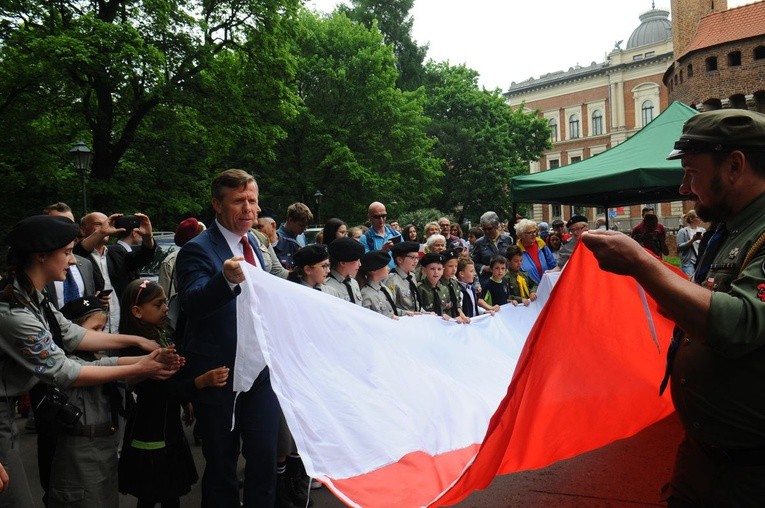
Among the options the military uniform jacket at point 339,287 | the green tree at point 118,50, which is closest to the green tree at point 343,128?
the green tree at point 118,50

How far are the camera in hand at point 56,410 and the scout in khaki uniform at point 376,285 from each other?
10.2ft

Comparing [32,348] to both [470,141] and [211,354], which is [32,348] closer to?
[211,354]

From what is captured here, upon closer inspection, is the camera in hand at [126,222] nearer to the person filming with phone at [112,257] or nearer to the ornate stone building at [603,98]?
the person filming with phone at [112,257]

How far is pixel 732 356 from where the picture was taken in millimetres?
1785

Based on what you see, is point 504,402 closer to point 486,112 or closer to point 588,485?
point 588,485

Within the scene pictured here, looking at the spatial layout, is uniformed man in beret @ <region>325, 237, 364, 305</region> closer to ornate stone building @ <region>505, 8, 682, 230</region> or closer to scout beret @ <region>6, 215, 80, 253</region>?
scout beret @ <region>6, 215, 80, 253</region>

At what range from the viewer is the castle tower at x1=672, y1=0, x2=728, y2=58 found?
44031 millimetres

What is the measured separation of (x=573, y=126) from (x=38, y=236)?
254ft

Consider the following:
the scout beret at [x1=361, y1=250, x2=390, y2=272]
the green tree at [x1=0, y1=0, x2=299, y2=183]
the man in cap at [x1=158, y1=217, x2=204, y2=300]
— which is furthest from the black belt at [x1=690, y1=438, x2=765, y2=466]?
the green tree at [x1=0, y1=0, x2=299, y2=183]

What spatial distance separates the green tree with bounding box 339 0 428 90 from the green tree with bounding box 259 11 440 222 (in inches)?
380

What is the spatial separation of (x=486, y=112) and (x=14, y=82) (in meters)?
31.8

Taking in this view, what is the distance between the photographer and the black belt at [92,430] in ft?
10.1

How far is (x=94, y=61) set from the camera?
1677cm

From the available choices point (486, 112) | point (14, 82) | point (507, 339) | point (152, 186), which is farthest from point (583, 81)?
point (507, 339)
